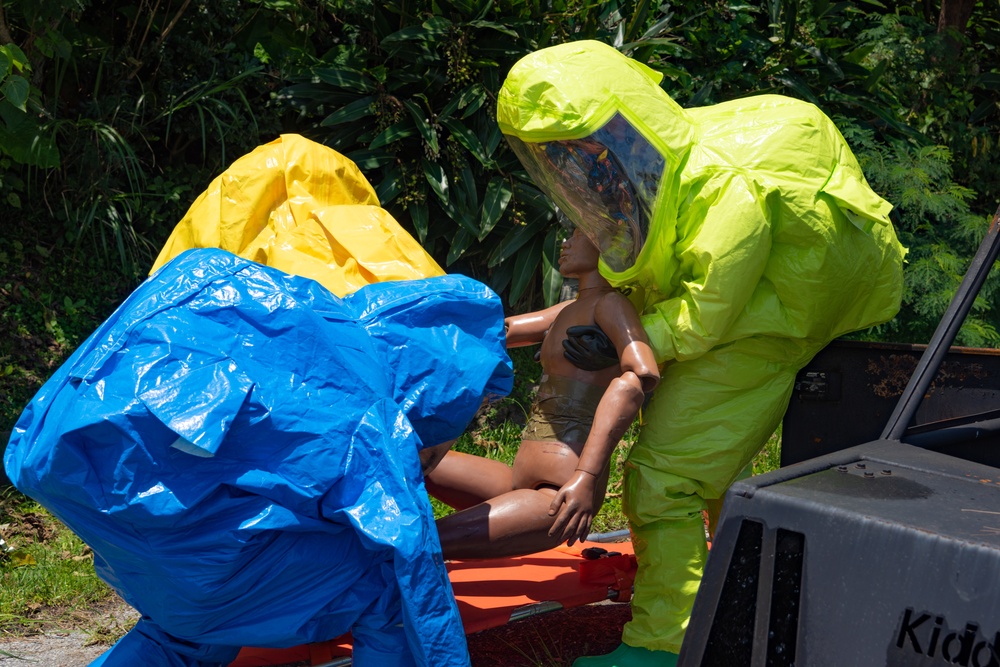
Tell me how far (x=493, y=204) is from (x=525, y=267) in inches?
15.4

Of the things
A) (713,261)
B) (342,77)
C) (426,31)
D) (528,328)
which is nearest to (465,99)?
(426,31)

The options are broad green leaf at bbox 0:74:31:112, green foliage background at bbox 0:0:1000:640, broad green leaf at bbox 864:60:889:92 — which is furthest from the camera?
broad green leaf at bbox 864:60:889:92

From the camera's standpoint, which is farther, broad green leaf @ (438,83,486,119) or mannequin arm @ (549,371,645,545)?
broad green leaf @ (438,83,486,119)

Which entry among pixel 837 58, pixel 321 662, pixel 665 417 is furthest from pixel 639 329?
pixel 837 58

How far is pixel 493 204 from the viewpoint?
204 inches

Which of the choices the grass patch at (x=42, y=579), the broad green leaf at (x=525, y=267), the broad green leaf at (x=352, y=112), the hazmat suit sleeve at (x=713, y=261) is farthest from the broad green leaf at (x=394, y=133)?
the hazmat suit sleeve at (x=713, y=261)

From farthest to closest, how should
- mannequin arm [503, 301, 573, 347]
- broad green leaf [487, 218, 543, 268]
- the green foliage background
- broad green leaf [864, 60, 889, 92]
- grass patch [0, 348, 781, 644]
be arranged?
1. broad green leaf [864, 60, 889, 92]
2. broad green leaf [487, 218, 543, 268]
3. the green foliage background
4. grass patch [0, 348, 781, 644]
5. mannequin arm [503, 301, 573, 347]

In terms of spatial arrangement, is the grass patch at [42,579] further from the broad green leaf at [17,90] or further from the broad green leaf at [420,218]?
the broad green leaf at [420,218]

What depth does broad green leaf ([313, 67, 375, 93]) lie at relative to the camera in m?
5.08

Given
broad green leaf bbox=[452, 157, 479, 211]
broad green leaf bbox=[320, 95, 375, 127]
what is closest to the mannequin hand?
broad green leaf bbox=[452, 157, 479, 211]

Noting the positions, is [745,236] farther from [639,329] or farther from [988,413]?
[988,413]

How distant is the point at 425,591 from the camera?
6.54 feet

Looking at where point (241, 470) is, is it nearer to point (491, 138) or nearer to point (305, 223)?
point (305, 223)

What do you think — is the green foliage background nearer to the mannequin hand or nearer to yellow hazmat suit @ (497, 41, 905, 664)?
yellow hazmat suit @ (497, 41, 905, 664)
